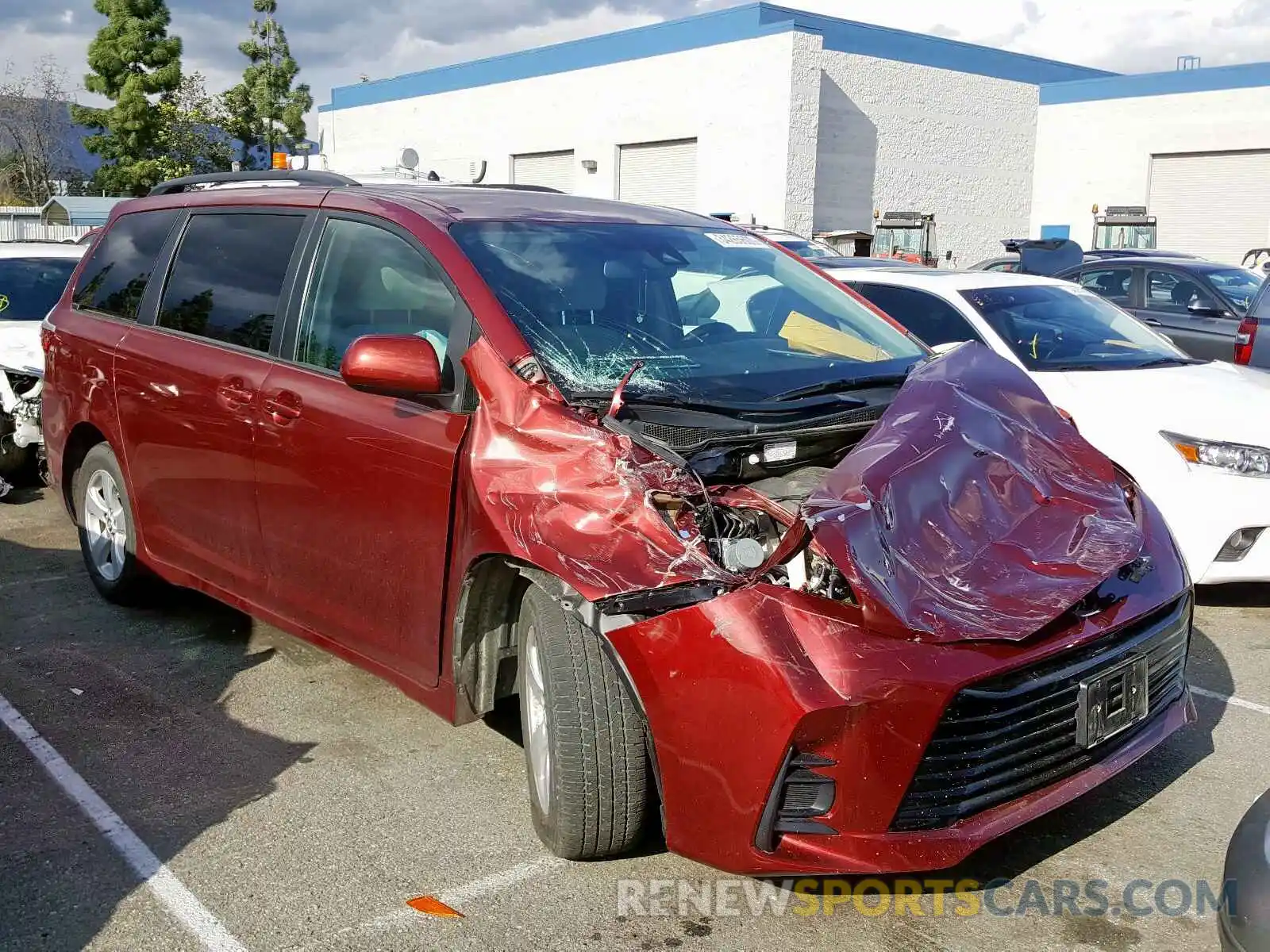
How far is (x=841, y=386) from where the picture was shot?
3.82 metres

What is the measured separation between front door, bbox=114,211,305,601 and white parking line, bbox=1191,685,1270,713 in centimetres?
354

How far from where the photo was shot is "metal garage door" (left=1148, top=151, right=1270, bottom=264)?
92.6 ft

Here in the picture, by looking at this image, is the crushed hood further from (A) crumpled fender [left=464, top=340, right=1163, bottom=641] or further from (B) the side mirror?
(B) the side mirror

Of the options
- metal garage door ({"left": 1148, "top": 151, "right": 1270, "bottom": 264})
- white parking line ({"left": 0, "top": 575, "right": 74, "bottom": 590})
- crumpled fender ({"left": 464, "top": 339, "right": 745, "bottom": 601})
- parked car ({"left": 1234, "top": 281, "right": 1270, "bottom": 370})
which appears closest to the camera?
crumpled fender ({"left": 464, "top": 339, "right": 745, "bottom": 601})

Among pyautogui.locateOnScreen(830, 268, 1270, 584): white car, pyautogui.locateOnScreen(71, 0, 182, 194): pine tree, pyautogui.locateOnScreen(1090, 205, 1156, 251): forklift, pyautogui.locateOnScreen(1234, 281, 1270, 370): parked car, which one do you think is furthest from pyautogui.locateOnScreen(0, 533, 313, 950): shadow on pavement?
pyautogui.locateOnScreen(71, 0, 182, 194): pine tree

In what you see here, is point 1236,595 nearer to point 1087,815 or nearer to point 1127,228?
point 1087,815

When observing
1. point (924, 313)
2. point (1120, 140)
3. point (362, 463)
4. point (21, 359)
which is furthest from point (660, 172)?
point (362, 463)

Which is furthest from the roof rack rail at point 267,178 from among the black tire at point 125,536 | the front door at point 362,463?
the black tire at point 125,536

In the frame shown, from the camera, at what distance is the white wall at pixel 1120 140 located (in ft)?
93.5

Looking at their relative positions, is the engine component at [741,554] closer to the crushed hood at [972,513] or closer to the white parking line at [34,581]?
the crushed hood at [972,513]

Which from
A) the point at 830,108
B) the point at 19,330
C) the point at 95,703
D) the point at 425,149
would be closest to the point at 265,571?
the point at 95,703

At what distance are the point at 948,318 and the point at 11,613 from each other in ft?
16.7

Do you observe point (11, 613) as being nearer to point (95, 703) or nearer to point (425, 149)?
point (95, 703)

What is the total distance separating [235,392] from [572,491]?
1.76 meters
